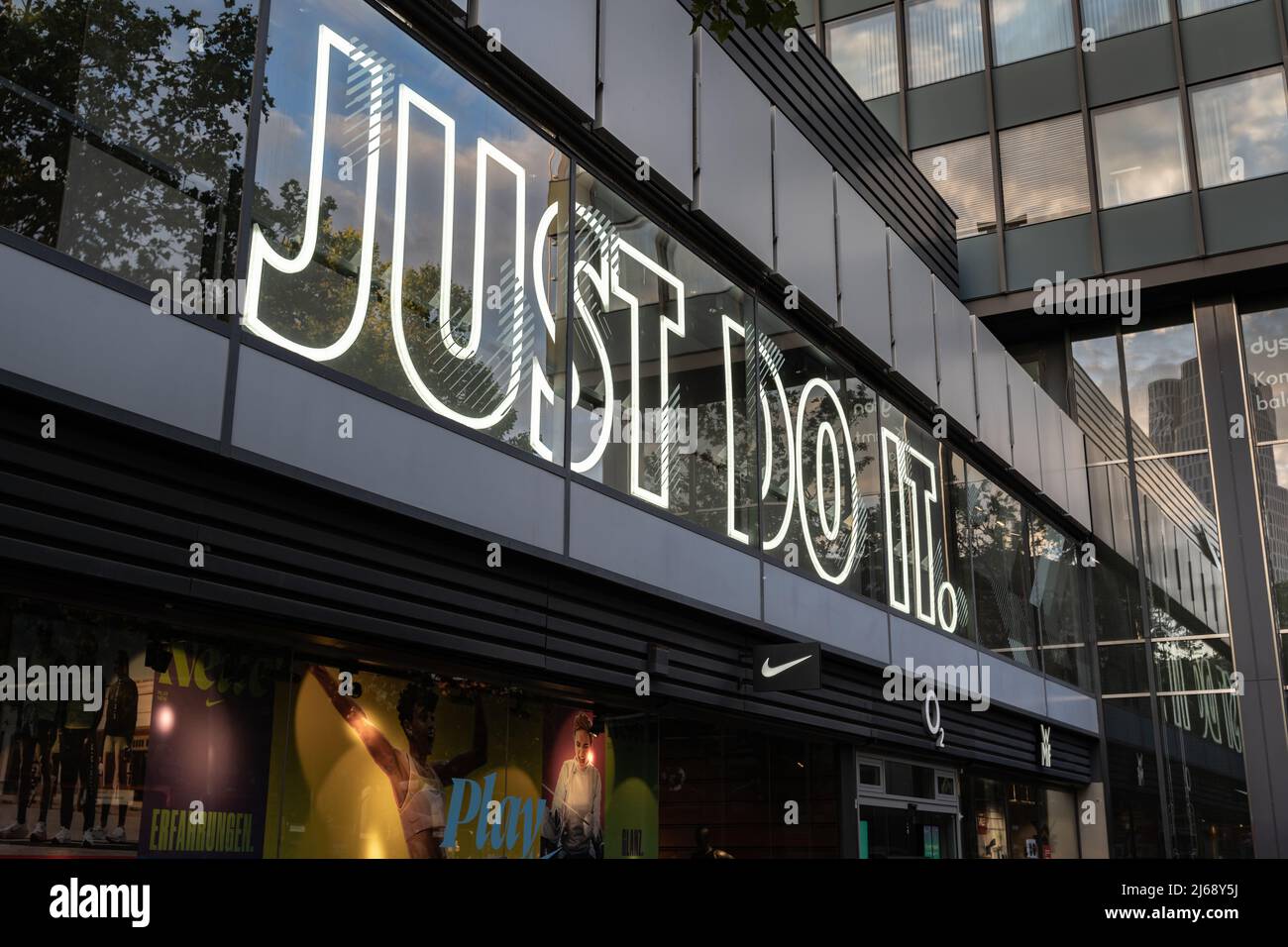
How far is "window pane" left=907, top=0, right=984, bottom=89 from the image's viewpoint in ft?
76.8

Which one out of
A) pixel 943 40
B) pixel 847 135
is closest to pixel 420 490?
pixel 847 135

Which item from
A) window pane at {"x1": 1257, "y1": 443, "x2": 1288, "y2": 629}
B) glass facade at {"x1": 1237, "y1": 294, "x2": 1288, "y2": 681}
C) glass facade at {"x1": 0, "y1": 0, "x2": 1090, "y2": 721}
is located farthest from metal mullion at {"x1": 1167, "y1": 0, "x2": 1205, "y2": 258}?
glass facade at {"x1": 0, "y1": 0, "x2": 1090, "y2": 721}

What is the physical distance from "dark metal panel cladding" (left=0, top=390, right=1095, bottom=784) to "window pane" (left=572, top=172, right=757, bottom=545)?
37.6 inches

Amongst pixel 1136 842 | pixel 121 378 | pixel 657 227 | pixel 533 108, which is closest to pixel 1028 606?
pixel 1136 842

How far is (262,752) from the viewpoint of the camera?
7332 mm

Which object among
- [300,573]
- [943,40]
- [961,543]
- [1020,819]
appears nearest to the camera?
[300,573]

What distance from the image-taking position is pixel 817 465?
478 inches

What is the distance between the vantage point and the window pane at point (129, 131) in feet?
17.1

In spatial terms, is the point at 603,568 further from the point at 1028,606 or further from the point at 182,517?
the point at 1028,606

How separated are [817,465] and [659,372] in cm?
298

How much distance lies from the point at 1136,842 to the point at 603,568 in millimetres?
14780

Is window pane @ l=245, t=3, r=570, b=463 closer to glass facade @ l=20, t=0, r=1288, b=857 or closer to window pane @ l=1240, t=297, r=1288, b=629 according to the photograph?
glass facade @ l=20, t=0, r=1288, b=857

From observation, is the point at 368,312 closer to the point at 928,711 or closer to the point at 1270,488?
the point at 928,711

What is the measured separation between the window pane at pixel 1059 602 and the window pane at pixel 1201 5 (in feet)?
31.8
